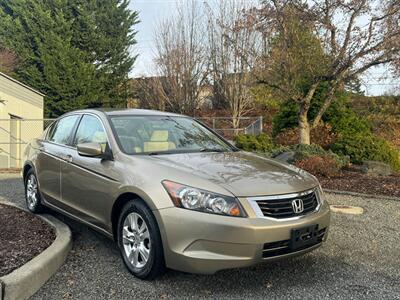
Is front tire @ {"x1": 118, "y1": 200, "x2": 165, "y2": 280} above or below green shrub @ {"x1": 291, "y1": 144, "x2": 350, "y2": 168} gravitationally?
below

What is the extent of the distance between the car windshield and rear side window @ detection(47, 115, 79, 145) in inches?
36.2

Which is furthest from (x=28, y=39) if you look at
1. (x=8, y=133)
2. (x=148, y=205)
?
(x=148, y=205)

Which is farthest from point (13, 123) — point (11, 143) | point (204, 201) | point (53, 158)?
point (204, 201)

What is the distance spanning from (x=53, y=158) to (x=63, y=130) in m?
0.48

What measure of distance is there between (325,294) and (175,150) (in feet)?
6.61

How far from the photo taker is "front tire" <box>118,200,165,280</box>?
11.5 ft

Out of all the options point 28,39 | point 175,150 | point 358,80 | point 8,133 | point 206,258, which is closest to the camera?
point 206,258

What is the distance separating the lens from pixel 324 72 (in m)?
11.0

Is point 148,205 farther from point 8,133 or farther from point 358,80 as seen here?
point 8,133

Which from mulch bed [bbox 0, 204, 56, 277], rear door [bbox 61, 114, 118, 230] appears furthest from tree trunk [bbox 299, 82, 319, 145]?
mulch bed [bbox 0, 204, 56, 277]

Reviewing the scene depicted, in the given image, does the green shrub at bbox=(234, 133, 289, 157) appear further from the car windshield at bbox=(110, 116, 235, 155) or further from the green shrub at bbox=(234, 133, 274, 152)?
the car windshield at bbox=(110, 116, 235, 155)

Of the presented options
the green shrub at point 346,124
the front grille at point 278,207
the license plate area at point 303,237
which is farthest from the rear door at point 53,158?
the green shrub at point 346,124

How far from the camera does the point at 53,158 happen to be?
527cm

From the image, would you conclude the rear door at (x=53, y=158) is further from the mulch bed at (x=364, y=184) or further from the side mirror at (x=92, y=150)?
the mulch bed at (x=364, y=184)
